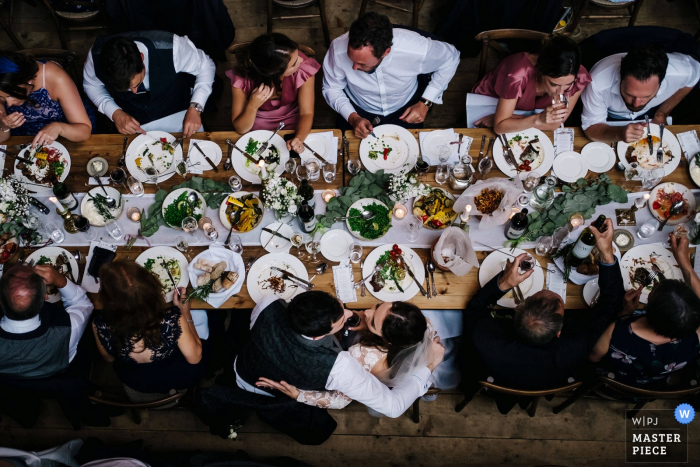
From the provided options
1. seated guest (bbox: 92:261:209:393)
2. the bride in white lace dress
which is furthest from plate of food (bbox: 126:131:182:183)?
the bride in white lace dress

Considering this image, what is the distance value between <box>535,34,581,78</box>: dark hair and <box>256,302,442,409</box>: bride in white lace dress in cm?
167

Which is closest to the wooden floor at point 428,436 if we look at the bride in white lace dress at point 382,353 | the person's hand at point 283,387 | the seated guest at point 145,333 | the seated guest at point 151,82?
the seated guest at point 145,333

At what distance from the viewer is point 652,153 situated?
8.43 feet

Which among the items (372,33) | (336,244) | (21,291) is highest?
(372,33)

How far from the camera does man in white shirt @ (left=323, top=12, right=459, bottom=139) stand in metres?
2.62

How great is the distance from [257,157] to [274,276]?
2.52 ft

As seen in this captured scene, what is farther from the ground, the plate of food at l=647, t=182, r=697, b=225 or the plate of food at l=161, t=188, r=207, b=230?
the plate of food at l=647, t=182, r=697, b=225

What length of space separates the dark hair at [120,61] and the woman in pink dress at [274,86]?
61cm

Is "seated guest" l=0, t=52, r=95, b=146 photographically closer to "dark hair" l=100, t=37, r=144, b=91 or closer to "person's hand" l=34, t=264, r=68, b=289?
"dark hair" l=100, t=37, r=144, b=91

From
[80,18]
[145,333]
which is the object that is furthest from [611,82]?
[80,18]

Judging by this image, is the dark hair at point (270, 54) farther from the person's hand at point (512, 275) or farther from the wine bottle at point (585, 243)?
the wine bottle at point (585, 243)

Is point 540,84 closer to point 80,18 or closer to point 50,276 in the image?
point 50,276

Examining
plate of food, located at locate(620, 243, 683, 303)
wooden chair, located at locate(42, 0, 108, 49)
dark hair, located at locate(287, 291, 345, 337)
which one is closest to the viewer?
dark hair, located at locate(287, 291, 345, 337)

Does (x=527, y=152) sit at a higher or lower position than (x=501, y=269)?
higher
